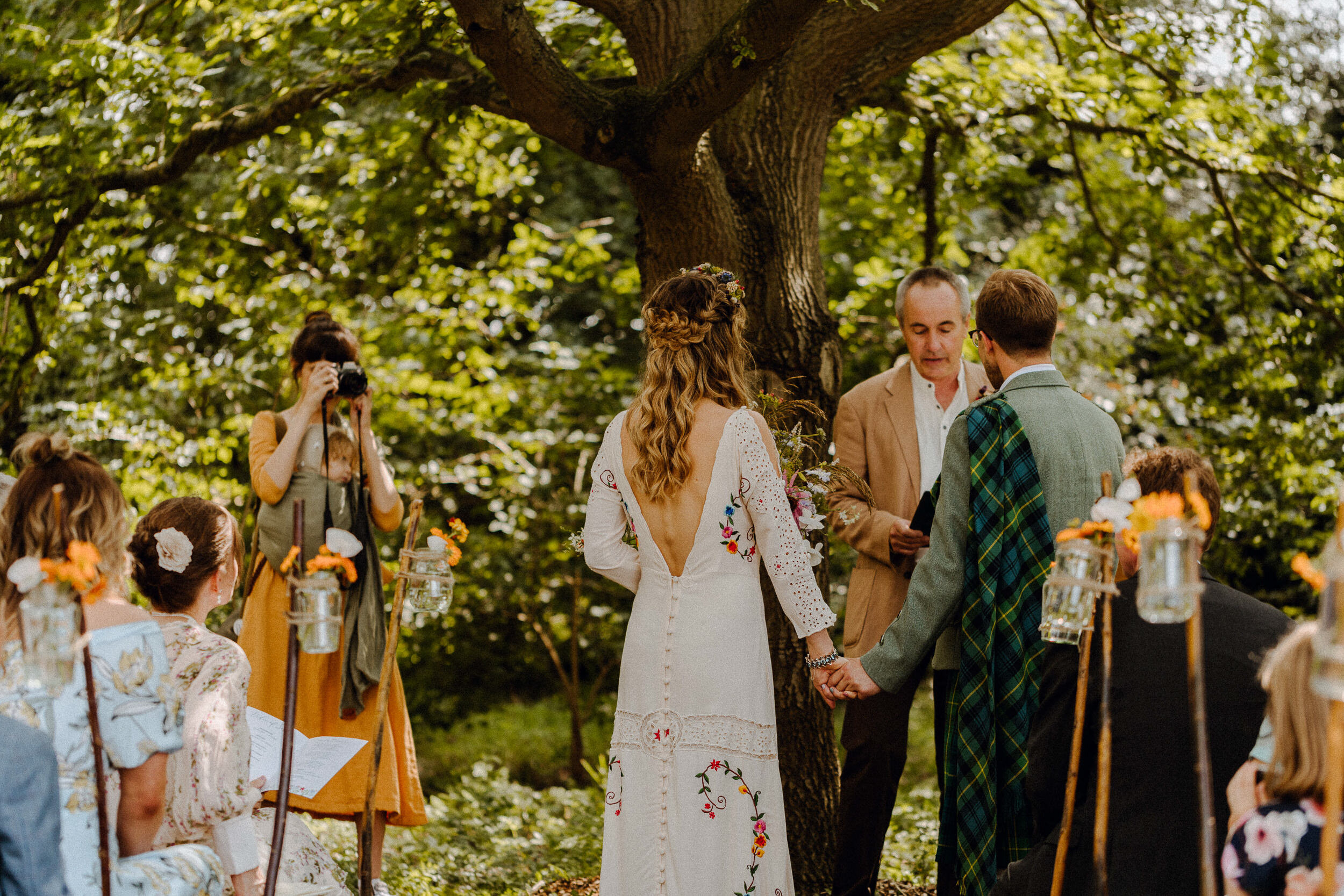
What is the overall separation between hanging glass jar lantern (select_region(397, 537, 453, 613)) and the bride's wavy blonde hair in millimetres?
789

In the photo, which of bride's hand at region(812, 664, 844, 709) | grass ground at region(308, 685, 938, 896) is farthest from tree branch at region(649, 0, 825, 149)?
grass ground at region(308, 685, 938, 896)

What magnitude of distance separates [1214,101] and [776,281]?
3077 mm

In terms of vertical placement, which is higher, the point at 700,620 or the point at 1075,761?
the point at 700,620

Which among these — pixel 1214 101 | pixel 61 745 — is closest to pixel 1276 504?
pixel 1214 101

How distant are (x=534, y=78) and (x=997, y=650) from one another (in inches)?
87.1

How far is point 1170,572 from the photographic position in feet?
6.05

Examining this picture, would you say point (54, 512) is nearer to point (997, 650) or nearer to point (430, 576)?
point (430, 576)

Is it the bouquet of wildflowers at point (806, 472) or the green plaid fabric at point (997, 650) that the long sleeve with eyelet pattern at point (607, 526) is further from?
the green plaid fabric at point (997, 650)

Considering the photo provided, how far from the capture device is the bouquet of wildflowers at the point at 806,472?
347cm

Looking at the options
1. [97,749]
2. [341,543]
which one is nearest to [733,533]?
[341,543]

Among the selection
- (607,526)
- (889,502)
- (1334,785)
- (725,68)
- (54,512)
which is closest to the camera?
(1334,785)

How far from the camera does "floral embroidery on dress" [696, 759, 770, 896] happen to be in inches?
120

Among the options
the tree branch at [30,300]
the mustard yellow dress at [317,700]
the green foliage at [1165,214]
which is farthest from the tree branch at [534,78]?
the green foliage at [1165,214]

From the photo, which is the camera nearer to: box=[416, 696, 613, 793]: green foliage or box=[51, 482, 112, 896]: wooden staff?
box=[51, 482, 112, 896]: wooden staff
